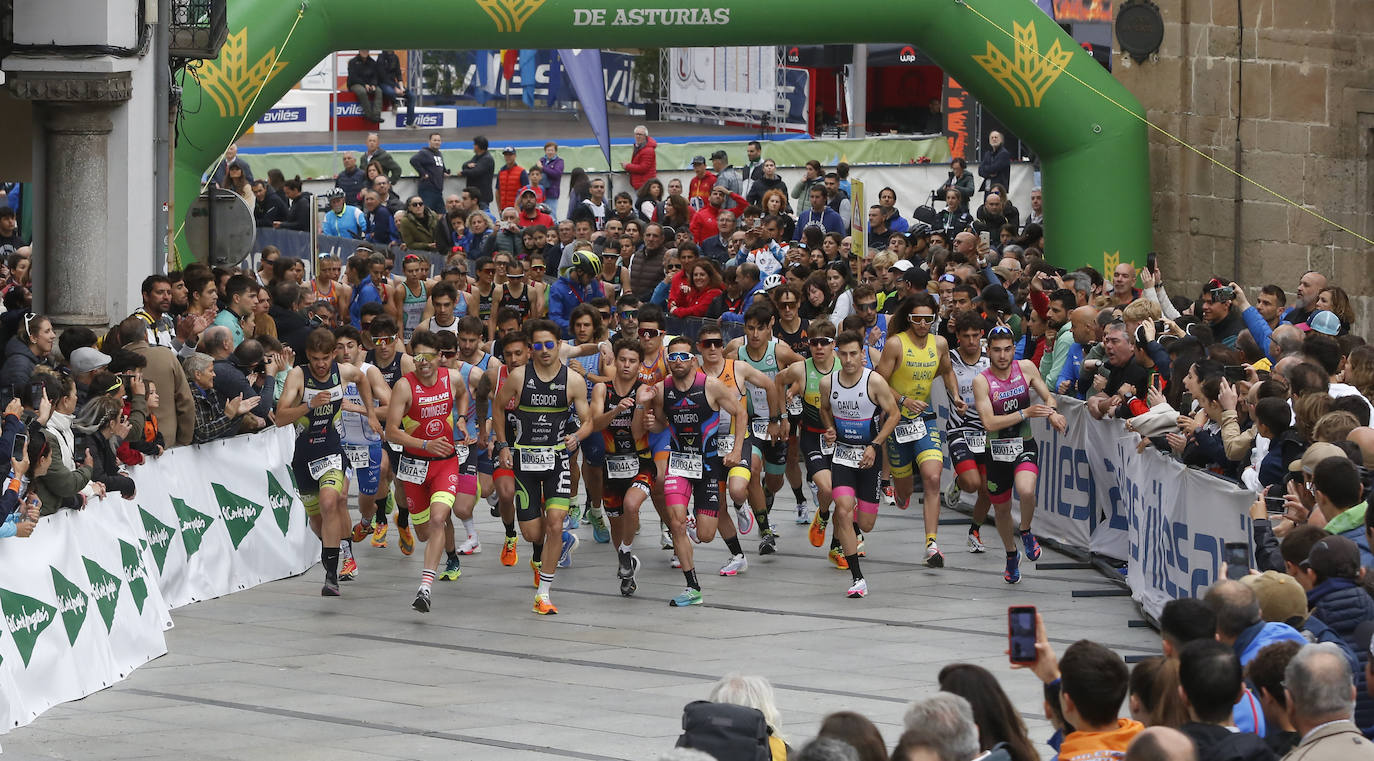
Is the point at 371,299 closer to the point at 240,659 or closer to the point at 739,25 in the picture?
the point at 739,25

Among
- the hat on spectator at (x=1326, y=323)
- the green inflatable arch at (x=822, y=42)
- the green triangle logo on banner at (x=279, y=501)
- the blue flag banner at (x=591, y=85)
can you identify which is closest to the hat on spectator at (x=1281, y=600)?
the hat on spectator at (x=1326, y=323)

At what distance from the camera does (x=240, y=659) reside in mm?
11375

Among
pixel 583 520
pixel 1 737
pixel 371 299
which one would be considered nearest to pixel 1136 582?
pixel 583 520

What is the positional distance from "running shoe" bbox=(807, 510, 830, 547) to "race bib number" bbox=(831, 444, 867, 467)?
43.9 inches

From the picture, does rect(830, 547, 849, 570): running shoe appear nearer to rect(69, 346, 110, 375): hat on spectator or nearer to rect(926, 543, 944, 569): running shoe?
rect(926, 543, 944, 569): running shoe

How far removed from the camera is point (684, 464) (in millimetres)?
13156

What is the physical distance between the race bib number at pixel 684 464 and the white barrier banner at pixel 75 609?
11.5 feet

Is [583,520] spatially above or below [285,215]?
below

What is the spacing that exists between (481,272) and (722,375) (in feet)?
17.5

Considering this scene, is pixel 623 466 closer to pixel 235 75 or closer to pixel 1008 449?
pixel 1008 449

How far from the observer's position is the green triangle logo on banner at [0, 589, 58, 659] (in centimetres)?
955

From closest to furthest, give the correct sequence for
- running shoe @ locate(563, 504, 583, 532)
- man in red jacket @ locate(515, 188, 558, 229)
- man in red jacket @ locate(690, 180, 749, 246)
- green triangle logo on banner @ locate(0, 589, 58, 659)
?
green triangle logo on banner @ locate(0, 589, 58, 659)
running shoe @ locate(563, 504, 583, 532)
man in red jacket @ locate(515, 188, 558, 229)
man in red jacket @ locate(690, 180, 749, 246)

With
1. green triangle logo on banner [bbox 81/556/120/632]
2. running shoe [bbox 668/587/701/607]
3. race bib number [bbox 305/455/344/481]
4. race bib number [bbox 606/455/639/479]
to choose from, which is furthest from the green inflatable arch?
green triangle logo on banner [bbox 81/556/120/632]

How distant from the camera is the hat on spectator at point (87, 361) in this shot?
1145 centimetres
